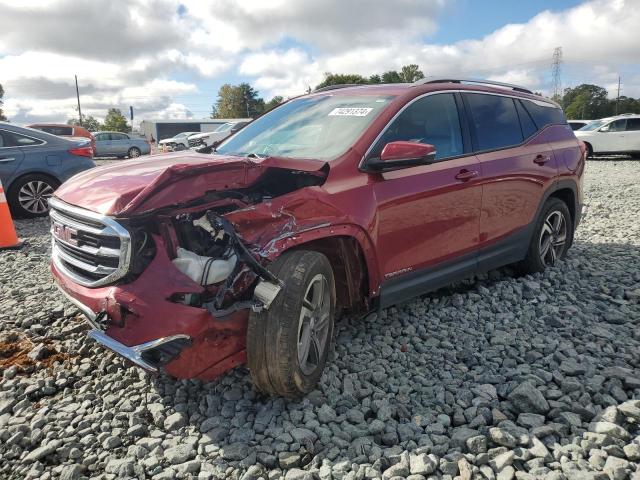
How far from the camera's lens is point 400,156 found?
3018mm

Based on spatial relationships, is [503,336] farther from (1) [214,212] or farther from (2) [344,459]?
(1) [214,212]

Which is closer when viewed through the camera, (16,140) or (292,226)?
(292,226)

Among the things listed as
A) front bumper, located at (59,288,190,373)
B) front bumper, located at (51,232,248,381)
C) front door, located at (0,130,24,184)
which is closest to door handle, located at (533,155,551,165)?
front bumper, located at (51,232,248,381)

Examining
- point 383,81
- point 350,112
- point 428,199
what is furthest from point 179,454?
point 383,81

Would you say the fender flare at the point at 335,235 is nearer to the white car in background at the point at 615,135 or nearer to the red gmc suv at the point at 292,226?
the red gmc suv at the point at 292,226

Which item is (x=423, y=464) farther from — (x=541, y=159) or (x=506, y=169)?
(x=541, y=159)

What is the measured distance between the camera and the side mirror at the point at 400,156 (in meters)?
3.02

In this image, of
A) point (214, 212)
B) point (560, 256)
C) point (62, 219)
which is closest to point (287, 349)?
point (214, 212)

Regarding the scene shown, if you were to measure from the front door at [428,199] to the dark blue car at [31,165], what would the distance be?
652 cm

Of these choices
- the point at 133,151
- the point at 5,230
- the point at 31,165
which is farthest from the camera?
the point at 133,151

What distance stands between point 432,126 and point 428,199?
62 cm

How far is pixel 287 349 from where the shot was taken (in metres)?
2.54

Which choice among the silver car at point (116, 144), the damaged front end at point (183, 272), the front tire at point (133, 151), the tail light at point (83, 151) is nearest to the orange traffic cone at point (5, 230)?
the tail light at point (83, 151)

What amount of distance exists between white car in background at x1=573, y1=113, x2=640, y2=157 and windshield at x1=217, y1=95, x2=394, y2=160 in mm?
18821
